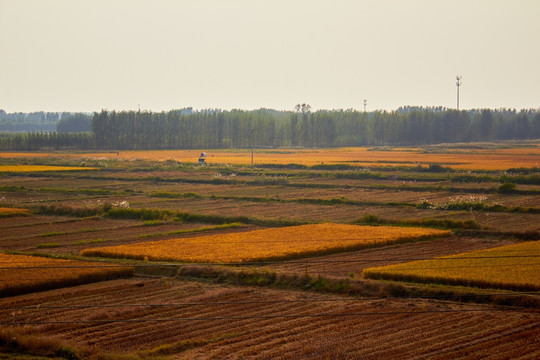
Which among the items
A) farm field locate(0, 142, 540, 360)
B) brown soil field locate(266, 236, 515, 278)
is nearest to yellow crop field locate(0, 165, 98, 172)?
farm field locate(0, 142, 540, 360)

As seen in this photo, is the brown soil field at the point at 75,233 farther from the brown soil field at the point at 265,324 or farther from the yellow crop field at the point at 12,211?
the brown soil field at the point at 265,324

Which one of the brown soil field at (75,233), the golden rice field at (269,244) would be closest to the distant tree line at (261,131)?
the brown soil field at (75,233)

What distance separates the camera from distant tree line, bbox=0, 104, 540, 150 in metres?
140

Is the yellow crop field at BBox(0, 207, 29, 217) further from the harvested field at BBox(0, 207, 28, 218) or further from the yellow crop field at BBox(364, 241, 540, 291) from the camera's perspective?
the yellow crop field at BBox(364, 241, 540, 291)

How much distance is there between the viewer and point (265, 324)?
18.4 metres

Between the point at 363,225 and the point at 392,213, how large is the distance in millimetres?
5251

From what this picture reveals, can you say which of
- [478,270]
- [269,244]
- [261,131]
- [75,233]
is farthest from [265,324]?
[261,131]

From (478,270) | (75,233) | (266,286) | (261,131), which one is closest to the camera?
(266,286)

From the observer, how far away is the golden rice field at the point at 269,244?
27031 mm

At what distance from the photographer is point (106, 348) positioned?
16.4 metres

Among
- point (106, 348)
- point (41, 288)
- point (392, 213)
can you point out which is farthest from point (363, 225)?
point (106, 348)

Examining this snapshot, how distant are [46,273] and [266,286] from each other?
6.49m

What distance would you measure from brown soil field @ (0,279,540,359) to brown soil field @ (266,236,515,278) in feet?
10.5

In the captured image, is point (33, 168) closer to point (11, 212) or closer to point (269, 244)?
point (11, 212)
